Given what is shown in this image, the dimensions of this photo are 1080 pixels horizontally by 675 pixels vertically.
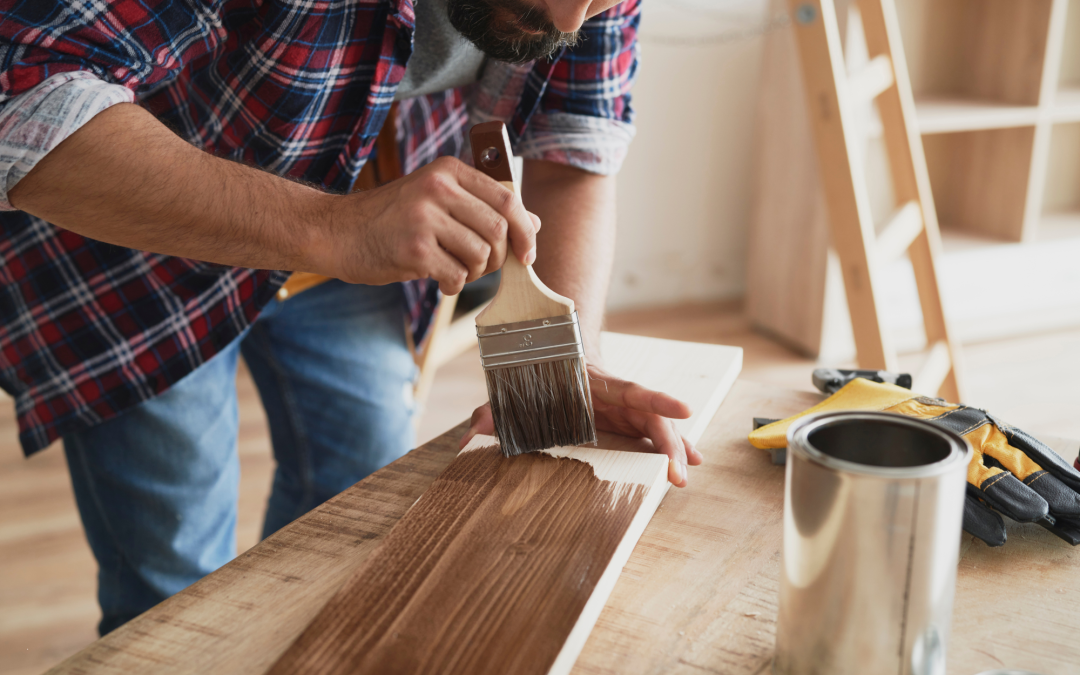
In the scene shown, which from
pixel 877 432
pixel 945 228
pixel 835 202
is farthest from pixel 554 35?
pixel 945 228

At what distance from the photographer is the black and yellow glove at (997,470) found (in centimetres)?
69

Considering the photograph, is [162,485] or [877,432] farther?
[162,485]

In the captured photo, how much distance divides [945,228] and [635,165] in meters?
1.18

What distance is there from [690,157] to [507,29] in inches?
86.9

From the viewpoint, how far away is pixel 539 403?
30.5 inches

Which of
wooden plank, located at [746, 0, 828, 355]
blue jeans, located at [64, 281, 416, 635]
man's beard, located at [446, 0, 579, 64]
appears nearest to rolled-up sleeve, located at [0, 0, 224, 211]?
man's beard, located at [446, 0, 579, 64]

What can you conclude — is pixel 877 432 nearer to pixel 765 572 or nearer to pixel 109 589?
pixel 765 572

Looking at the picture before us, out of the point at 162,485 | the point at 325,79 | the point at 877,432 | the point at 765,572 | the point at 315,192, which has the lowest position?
the point at 162,485

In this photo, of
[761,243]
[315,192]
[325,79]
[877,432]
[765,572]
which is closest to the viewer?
[877,432]

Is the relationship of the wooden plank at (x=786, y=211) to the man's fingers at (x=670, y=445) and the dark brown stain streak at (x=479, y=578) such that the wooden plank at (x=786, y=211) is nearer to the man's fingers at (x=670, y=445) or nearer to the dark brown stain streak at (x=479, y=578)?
the man's fingers at (x=670, y=445)

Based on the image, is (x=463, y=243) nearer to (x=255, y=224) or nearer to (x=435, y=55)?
(x=255, y=224)

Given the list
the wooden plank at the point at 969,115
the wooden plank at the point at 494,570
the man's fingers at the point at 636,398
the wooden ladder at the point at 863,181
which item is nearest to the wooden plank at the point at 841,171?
the wooden ladder at the point at 863,181

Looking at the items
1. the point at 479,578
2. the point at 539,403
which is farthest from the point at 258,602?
the point at 539,403

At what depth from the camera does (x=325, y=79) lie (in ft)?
3.04
